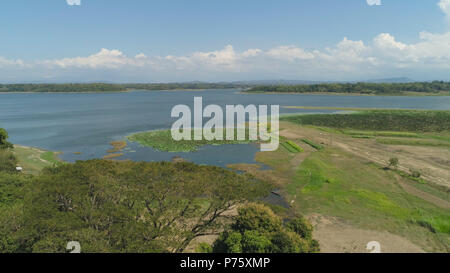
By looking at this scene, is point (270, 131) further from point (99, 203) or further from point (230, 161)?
point (99, 203)

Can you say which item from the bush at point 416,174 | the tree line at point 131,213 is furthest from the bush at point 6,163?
the bush at point 416,174

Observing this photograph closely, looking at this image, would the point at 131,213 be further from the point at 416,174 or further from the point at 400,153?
the point at 400,153

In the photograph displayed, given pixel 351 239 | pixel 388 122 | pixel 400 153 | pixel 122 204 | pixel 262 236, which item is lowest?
pixel 351 239

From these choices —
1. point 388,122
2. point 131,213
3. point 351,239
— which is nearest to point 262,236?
point 131,213

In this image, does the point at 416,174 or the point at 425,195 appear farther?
the point at 416,174

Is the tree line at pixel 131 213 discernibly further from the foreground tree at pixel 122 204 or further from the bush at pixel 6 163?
the bush at pixel 6 163

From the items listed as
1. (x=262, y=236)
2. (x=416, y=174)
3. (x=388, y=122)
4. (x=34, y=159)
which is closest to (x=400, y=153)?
(x=416, y=174)

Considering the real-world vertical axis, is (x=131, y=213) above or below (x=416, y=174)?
above

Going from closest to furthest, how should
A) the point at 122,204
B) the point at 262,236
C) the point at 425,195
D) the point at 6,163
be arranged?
the point at 262,236 → the point at 122,204 → the point at 425,195 → the point at 6,163

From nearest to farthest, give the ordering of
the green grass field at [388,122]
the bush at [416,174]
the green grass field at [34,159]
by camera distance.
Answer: the bush at [416,174]
the green grass field at [34,159]
the green grass field at [388,122]

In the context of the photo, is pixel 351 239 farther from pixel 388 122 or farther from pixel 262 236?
pixel 388 122

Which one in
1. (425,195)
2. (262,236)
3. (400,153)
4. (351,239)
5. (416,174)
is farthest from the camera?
(400,153)
